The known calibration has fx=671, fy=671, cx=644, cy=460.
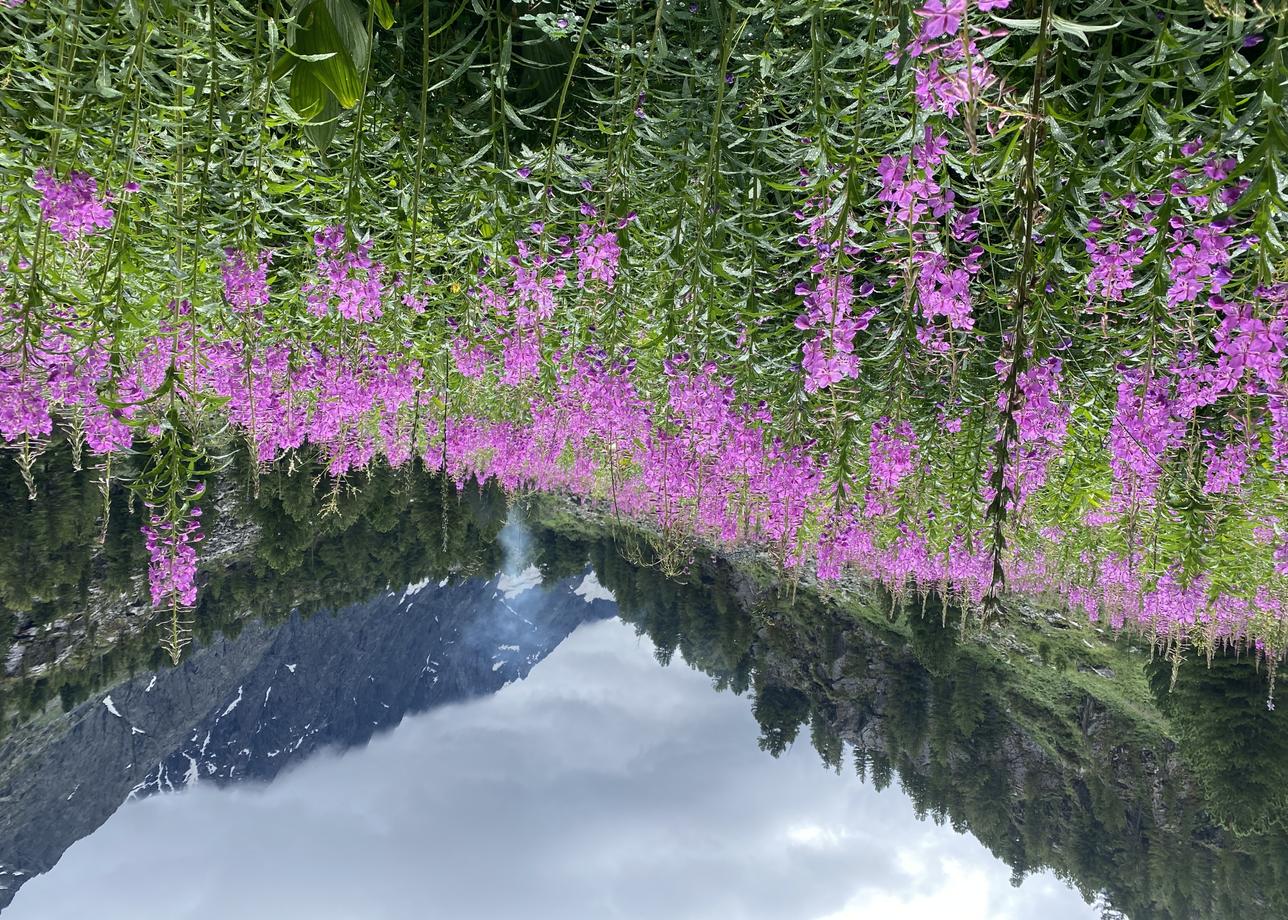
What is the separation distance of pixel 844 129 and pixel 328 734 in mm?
66468

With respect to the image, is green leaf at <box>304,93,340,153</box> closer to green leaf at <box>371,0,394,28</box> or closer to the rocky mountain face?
green leaf at <box>371,0,394,28</box>

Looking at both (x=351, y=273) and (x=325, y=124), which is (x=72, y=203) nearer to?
(x=351, y=273)

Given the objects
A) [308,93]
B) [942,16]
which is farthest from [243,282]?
[942,16]

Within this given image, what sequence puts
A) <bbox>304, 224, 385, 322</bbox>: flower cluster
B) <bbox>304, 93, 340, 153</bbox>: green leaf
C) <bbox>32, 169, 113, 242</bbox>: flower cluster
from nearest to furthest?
<bbox>304, 93, 340, 153</bbox>: green leaf → <bbox>32, 169, 113, 242</bbox>: flower cluster → <bbox>304, 224, 385, 322</bbox>: flower cluster

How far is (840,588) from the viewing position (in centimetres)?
1816

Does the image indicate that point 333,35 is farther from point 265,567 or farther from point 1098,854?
point 1098,854

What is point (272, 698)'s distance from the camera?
51.8 metres

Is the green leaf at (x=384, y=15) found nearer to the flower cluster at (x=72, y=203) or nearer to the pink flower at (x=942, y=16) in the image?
the pink flower at (x=942, y=16)

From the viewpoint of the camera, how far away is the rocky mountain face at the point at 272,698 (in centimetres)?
3859

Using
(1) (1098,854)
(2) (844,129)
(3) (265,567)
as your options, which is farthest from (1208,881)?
(3) (265,567)

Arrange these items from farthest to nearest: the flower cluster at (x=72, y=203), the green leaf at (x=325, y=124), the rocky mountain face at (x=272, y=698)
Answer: the rocky mountain face at (x=272, y=698), the flower cluster at (x=72, y=203), the green leaf at (x=325, y=124)

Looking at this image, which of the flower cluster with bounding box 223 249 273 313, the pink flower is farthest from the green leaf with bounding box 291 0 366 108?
the flower cluster with bounding box 223 249 273 313

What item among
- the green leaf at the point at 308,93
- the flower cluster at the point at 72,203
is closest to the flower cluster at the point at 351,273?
→ the flower cluster at the point at 72,203

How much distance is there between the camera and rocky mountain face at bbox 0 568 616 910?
3859cm
